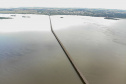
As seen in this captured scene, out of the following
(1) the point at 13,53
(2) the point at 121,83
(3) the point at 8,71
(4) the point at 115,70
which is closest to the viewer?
(2) the point at 121,83

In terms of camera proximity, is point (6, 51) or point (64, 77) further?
point (6, 51)

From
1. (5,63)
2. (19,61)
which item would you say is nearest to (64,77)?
(19,61)

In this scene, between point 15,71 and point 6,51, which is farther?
point 6,51

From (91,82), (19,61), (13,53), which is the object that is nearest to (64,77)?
(91,82)

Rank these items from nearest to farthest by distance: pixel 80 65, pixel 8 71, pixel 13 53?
pixel 8 71 → pixel 80 65 → pixel 13 53

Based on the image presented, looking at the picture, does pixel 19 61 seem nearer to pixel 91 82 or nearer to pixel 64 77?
pixel 64 77

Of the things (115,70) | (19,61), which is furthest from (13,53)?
(115,70)

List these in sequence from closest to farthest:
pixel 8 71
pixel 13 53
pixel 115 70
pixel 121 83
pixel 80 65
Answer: pixel 121 83 < pixel 8 71 < pixel 115 70 < pixel 80 65 < pixel 13 53

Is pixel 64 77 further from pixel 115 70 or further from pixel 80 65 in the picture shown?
pixel 115 70

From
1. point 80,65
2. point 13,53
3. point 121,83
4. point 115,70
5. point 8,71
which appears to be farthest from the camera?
point 13,53
